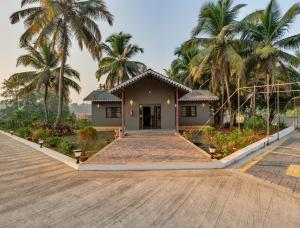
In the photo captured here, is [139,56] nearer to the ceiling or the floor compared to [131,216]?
nearer to the ceiling

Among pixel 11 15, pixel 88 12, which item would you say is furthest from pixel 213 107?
pixel 11 15

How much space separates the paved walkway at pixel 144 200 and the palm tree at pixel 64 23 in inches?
493

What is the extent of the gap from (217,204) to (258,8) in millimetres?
19342

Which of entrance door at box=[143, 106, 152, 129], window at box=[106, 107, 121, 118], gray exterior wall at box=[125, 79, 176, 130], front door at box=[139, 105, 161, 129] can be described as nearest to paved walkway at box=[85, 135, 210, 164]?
gray exterior wall at box=[125, 79, 176, 130]

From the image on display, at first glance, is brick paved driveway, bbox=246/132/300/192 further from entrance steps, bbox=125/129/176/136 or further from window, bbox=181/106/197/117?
window, bbox=181/106/197/117

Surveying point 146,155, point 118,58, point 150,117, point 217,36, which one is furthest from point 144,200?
point 118,58

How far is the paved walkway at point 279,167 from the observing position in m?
5.70

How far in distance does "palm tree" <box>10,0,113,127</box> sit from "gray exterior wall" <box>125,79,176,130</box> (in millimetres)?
4899

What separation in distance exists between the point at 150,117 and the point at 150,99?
172 cm

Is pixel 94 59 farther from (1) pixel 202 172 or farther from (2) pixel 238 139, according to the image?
(1) pixel 202 172

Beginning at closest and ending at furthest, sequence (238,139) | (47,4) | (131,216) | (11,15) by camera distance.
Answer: (131,216) → (238,139) → (47,4) → (11,15)

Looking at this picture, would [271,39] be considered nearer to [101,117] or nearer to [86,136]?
[101,117]

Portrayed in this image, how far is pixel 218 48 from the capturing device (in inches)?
729

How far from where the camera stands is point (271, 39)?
17594mm
